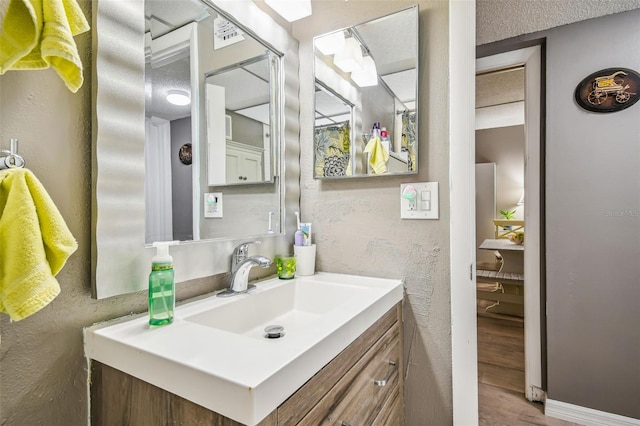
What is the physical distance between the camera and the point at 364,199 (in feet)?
4.15

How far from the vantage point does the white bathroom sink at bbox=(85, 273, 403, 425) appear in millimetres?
484

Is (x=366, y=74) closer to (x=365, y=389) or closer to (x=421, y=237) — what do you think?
(x=421, y=237)

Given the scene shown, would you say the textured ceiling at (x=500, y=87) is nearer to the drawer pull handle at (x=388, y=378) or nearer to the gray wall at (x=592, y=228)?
the gray wall at (x=592, y=228)

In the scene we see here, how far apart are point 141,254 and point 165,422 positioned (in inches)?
15.4

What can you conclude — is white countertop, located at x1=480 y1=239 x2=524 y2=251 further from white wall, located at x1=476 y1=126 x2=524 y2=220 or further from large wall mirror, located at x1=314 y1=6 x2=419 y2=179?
large wall mirror, located at x1=314 y1=6 x2=419 y2=179

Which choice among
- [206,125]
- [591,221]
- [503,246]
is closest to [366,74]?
[206,125]

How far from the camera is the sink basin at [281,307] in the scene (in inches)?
34.8

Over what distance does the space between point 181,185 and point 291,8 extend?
33.5 inches

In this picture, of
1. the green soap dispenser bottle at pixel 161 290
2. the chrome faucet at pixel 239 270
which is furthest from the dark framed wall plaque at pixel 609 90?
the green soap dispenser bottle at pixel 161 290

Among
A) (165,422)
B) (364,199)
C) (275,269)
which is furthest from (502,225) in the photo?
(165,422)

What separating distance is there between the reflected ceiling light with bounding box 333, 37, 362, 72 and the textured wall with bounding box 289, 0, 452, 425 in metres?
0.09

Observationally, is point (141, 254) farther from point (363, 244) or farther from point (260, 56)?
point (260, 56)

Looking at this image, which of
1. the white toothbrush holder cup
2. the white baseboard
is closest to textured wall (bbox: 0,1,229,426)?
the white toothbrush holder cup

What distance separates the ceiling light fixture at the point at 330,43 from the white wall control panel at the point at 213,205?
2.58 ft
